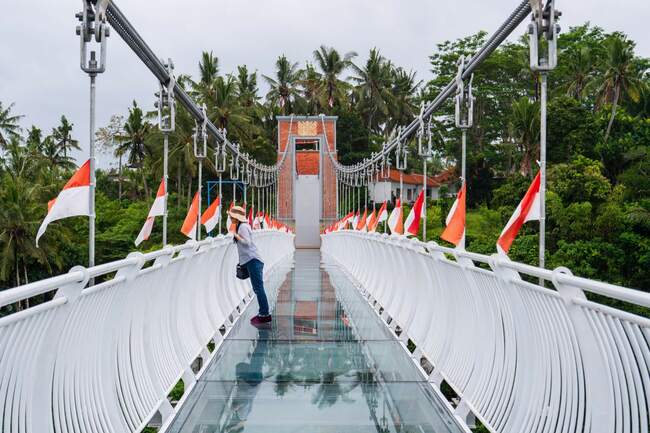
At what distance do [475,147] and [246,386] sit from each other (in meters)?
52.8

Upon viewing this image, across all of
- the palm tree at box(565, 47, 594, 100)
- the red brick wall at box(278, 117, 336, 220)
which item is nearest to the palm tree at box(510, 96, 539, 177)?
the palm tree at box(565, 47, 594, 100)

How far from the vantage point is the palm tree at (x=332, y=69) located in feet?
224

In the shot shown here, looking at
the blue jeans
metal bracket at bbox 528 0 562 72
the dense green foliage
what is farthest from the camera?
the dense green foliage

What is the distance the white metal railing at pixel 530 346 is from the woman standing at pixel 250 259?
218 cm

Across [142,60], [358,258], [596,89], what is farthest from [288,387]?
[596,89]

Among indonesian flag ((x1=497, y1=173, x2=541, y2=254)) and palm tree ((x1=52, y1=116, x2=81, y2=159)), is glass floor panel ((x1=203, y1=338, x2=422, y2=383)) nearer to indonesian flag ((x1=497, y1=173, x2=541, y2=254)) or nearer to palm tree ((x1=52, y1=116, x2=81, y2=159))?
indonesian flag ((x1=497, y1=173, x2=541, y2=254))

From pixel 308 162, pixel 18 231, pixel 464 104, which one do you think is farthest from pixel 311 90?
pixel 464 104

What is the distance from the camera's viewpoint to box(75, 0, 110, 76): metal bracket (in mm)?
5566

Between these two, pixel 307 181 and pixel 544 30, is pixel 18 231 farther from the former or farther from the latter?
pixel 544 30

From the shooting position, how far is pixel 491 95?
5406 centimetres

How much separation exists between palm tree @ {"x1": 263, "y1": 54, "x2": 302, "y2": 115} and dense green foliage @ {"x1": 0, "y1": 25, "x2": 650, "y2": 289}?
0.09 m

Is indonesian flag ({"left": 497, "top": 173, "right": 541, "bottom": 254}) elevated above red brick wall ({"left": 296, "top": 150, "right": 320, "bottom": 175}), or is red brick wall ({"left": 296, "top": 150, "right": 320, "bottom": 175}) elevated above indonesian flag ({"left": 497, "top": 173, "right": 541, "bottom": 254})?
red brick wall ({"left": 296, "top": 150, "right": 320, "bottom": 175})

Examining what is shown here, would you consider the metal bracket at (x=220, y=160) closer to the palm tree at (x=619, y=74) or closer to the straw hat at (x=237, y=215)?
the straw hat at (x=237, y=215)

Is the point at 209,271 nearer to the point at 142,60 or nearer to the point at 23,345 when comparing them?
the point at 142,60
